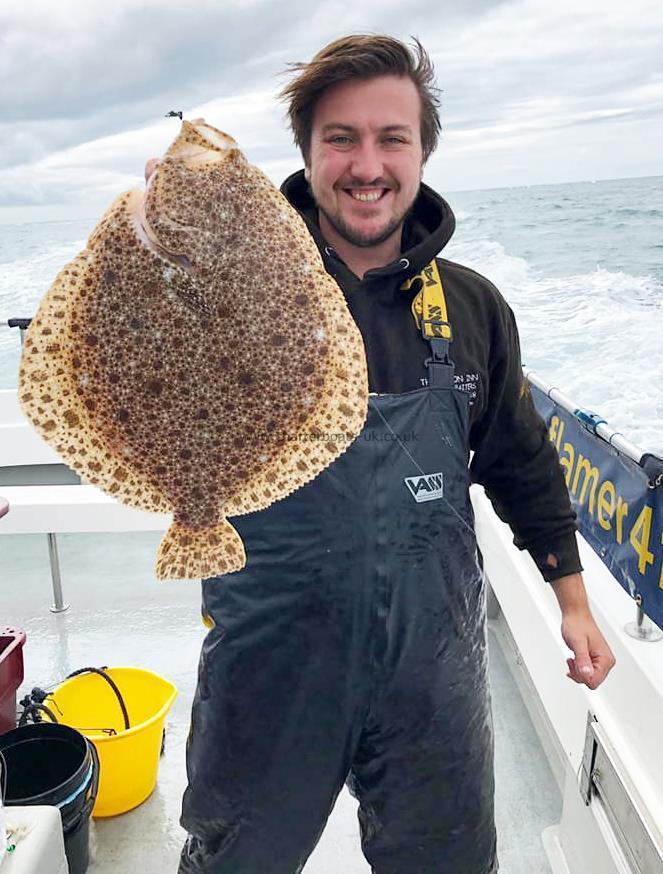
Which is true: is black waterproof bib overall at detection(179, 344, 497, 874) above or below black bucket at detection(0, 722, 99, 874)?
above

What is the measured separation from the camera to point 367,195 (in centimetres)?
146

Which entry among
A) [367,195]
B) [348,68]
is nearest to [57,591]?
[367,195]

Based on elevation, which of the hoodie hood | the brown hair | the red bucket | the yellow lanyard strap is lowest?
the red bucket

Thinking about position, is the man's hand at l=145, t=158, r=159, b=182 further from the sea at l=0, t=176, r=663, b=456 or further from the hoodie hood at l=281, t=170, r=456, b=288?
the sea at l=0, t=176, r=663, b=456

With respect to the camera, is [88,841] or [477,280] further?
[88,841]

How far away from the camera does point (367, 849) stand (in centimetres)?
182

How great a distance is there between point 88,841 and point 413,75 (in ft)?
8.51

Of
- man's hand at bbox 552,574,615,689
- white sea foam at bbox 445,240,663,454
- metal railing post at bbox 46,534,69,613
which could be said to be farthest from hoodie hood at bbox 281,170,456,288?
white sea foam at bbox 445,240,663,454

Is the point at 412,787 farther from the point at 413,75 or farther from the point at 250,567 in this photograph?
the point at 413,75

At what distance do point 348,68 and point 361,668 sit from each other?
1260 mm

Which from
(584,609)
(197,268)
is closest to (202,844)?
(584,609)

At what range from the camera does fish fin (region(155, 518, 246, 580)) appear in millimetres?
997

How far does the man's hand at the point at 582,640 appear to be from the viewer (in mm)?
1942

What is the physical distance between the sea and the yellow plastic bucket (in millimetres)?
3532
